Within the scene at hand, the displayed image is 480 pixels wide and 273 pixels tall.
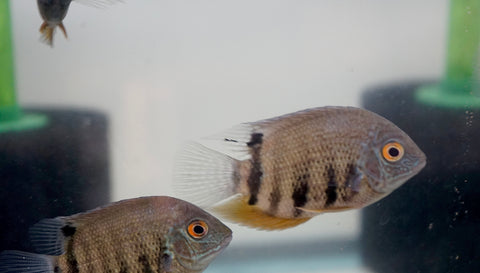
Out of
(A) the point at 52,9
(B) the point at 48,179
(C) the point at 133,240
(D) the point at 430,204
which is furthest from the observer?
(D) the point at 430,204

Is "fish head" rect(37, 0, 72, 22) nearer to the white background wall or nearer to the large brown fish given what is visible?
the large brown fish

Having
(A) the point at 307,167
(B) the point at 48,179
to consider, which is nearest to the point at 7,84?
(B) the point at 48,179

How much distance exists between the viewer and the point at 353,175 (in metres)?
1.28

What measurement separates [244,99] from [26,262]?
4.11ft

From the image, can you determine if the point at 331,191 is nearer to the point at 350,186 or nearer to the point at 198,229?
the point at 350,186

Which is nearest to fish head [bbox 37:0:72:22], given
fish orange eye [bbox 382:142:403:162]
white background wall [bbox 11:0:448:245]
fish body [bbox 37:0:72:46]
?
fish body [bbox 37:0:72:46]

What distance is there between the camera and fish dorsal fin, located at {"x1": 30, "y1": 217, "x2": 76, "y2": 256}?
1293 millimetres

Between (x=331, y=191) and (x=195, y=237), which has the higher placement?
(x=331, y=191)

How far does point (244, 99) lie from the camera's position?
2334 mm

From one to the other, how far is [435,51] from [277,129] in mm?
1445

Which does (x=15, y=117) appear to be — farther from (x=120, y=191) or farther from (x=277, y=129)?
(x=277, y=129)

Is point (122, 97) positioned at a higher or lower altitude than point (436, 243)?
higher

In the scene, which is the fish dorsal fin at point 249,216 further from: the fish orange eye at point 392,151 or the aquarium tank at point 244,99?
the aquarium tank at point 244,99

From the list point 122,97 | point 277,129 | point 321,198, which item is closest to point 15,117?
point 122,97
